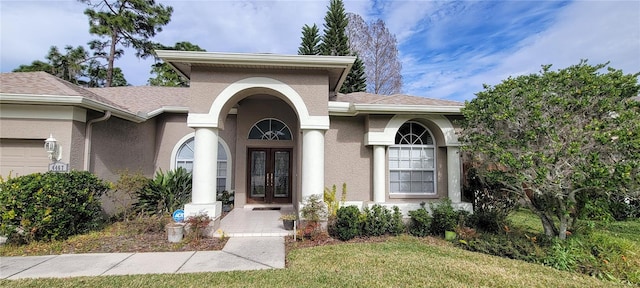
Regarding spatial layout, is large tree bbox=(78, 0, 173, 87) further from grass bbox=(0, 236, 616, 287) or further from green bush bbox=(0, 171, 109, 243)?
grass bbox=(0, 236, 616, 287)

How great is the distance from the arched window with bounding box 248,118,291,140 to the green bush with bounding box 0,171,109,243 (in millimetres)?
5855

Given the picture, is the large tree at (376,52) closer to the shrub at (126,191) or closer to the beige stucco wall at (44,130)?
the shrub at (126,191)

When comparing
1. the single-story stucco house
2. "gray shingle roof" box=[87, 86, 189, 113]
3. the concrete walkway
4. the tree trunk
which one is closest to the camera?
the concrete walkway

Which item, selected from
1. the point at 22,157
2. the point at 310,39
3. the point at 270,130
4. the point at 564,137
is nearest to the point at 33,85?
the point at 22,157

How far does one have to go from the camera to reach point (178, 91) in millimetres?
14242

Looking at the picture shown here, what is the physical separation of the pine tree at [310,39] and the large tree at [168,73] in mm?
10337

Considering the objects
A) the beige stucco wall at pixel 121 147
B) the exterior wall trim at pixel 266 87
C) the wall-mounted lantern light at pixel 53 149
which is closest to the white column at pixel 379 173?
the exterior wall trim at pixel 266 87

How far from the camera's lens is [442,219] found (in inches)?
314

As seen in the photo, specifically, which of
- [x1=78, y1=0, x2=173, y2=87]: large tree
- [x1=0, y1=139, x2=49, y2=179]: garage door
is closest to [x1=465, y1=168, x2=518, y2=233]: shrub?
[x1=0, y1=139, x2=49, y2=179]: garage door

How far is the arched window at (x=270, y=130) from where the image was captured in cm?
1209

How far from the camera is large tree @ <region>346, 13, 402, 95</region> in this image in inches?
1067

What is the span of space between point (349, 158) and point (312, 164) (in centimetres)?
196

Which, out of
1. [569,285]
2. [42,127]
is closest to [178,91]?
[42,127]

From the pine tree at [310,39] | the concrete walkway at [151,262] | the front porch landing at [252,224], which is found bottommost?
the concrete walkway at [151,262]
